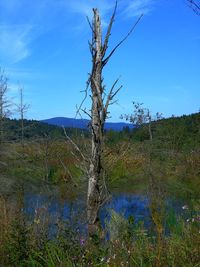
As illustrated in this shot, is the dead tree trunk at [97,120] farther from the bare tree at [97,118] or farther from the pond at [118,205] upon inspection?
the pond at [118,205]

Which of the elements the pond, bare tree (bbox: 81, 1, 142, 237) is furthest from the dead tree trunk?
the pond

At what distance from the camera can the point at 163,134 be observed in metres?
26.4

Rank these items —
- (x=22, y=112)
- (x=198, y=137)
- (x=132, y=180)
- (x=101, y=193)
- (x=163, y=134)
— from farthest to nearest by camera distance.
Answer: (x=22, y=112) < (x=198, y=137) < (x=163, y=134) < (x=132, y=180) < (x=101, y=193)

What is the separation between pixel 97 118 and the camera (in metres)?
6.35

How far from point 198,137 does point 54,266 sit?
23904mm

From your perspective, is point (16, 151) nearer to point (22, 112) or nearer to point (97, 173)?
point (22, 112)

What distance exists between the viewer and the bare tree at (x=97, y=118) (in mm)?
6262

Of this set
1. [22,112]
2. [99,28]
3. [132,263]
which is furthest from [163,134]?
[132,263]

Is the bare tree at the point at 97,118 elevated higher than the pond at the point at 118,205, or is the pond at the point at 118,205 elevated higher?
the bare tree at the point at 97,118

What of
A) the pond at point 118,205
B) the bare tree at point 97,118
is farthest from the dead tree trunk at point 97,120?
the pond at point 118,205

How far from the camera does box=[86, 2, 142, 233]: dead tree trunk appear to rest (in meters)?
6.27

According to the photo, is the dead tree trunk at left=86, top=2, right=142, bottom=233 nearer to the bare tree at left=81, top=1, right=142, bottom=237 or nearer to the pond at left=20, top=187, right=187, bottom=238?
the bare tree at left=81, top=1, right=142, bottom=237

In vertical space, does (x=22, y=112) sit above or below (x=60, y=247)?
above

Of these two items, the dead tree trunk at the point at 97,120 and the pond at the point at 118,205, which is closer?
the dead tree trunk at the point at 97,120
